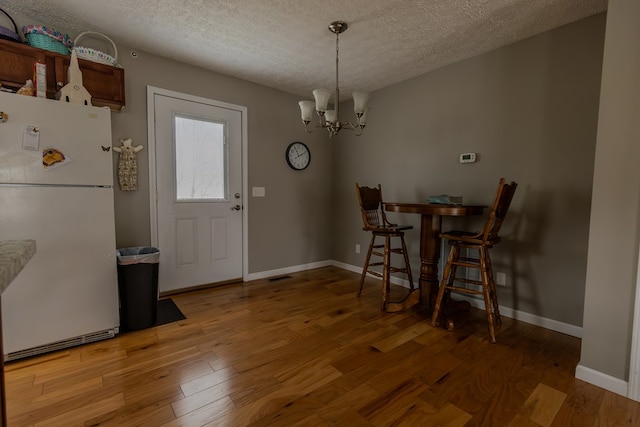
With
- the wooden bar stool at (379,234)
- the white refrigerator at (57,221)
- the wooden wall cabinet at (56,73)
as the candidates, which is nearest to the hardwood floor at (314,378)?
the white refrigerator at (57,221)

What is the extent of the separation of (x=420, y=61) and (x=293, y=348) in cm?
280

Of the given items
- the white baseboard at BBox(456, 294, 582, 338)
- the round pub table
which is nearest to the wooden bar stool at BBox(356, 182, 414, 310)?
the round pub table

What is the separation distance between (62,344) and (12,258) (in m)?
1.77

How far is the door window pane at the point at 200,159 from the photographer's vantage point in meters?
3.06

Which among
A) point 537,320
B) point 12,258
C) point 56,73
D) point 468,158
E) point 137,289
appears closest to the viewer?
point 12,258

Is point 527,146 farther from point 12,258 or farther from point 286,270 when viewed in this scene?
point 12,258

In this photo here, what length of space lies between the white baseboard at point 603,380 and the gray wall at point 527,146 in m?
0.69

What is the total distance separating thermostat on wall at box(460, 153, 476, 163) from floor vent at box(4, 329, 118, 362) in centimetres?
326

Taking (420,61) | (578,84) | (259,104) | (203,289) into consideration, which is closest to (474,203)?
(578,84)

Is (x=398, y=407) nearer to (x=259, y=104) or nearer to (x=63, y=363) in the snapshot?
(x=63, y=363)

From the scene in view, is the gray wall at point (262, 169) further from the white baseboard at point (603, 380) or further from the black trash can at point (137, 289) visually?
the white baseboard at point (603, 380)

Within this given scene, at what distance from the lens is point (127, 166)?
2672 millimetres

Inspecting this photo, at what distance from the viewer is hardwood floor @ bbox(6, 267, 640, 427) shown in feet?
4.69

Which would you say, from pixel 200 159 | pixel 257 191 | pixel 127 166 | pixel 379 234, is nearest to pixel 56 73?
pixel 127 166
